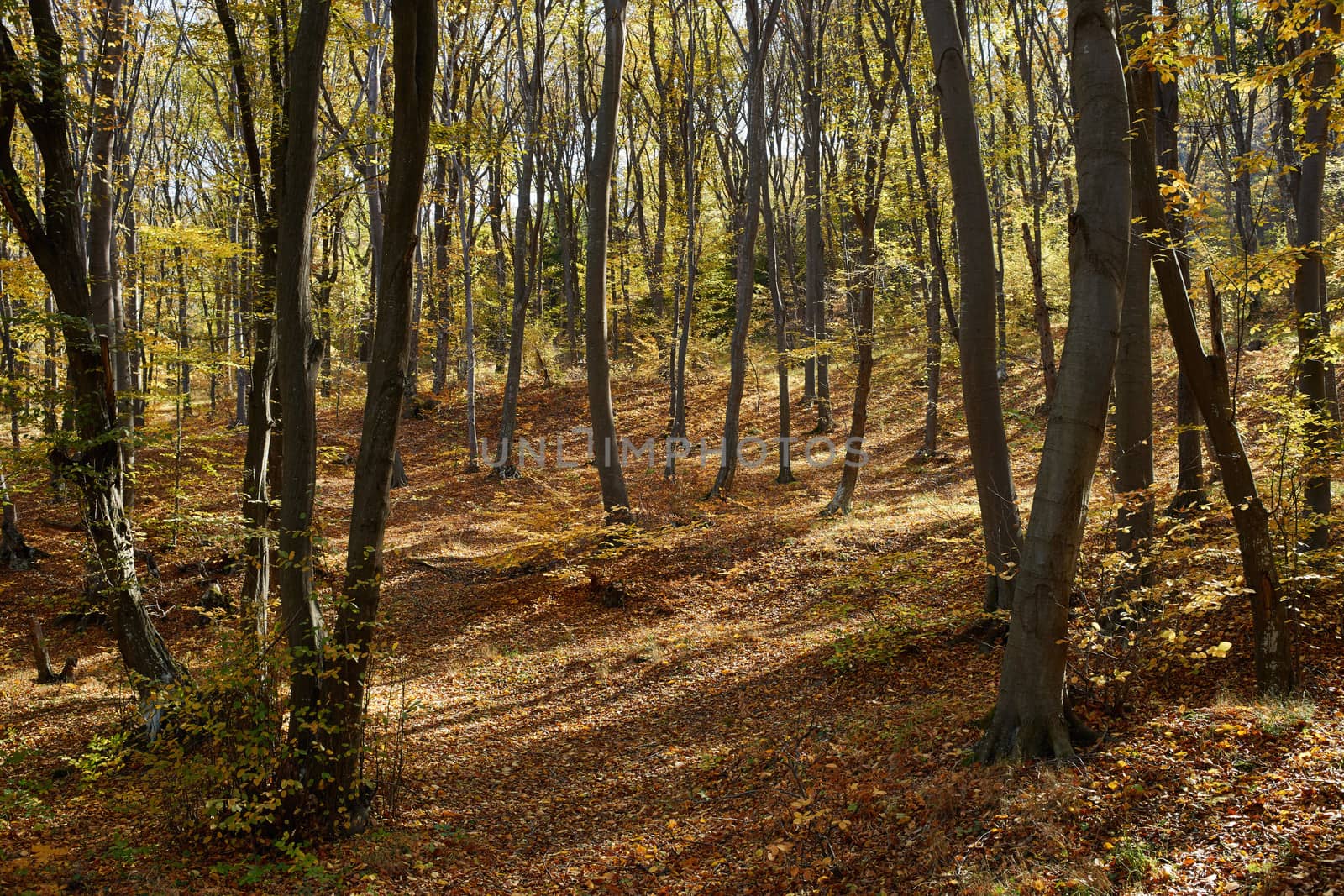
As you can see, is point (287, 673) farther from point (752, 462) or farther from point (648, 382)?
point (648, 382)

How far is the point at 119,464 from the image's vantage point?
21.9 feet

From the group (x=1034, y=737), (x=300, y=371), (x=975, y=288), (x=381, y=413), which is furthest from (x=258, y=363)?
(x=1034, y=737)

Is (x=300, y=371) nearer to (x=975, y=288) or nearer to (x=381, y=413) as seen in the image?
(x=381, y=413)

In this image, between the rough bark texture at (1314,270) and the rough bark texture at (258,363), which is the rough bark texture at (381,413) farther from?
the rough bark texture at (1314,270)

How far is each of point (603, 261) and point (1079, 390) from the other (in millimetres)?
8479

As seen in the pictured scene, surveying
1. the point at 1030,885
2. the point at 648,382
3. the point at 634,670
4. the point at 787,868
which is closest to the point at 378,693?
the point at 634,670

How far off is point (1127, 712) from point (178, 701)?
19.6 feet

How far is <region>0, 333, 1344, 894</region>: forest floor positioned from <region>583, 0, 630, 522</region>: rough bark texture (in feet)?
4.00

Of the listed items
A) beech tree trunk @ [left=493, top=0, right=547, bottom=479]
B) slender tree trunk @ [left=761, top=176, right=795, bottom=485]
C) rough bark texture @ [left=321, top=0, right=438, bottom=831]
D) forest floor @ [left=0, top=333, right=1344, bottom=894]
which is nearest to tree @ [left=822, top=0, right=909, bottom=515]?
forest floor @ [left=0, top=333, right=1344, bottom=894]

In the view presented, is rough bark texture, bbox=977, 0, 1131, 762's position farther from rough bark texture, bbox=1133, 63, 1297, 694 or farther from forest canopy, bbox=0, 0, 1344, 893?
rough bark texture, bbox=1133, 63, 1297, 694

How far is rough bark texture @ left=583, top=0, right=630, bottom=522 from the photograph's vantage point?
11.1m

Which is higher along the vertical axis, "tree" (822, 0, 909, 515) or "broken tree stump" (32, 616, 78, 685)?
"tree" (822, 0, 909, 515)

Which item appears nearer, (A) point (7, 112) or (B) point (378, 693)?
(A) point (7, 112)

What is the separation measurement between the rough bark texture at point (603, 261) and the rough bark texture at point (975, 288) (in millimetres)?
5400
